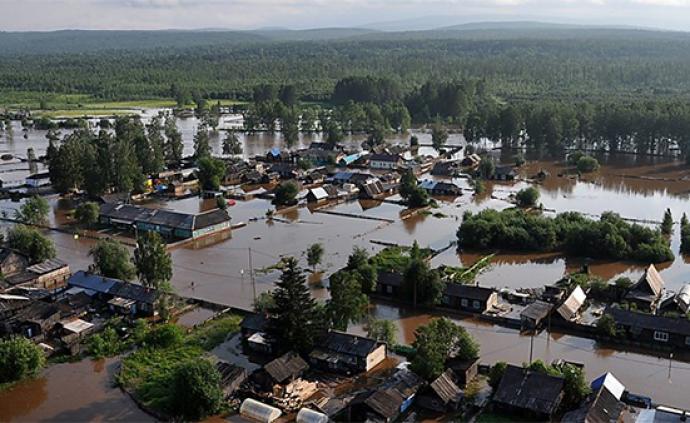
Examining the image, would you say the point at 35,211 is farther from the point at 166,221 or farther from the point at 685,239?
the point at 685,239

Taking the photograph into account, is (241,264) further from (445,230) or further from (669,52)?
(669,52)

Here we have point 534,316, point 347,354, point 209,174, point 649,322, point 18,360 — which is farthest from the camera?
point 209,174

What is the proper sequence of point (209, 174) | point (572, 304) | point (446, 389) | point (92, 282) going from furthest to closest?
1. point (209, 174)
2. point (92, 282)
3. point (572, 304)
4. point (446, 389)

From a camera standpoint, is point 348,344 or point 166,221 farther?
point 166,221

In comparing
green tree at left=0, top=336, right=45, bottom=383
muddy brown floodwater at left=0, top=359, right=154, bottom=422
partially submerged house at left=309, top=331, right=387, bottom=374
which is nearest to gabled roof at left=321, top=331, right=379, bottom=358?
partially submerged house at left=309, top=331, right=387, bottom=374

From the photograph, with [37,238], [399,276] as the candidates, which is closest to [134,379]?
[399,276]

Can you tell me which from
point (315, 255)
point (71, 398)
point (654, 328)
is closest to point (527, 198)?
point (315, 255)

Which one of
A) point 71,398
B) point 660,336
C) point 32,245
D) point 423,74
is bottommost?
point 71,398

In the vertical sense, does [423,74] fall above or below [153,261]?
above

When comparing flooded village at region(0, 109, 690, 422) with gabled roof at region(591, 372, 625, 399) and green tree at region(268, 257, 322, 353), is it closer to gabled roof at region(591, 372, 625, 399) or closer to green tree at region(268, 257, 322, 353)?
gabled roof at region(591, 372, 625, 399)
